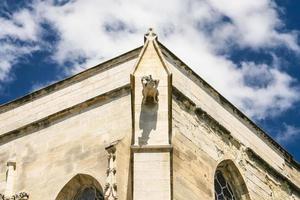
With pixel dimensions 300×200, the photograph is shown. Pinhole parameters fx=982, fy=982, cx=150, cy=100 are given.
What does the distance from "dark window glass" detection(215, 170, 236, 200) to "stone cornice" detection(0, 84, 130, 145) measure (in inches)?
91.0

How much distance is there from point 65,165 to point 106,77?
1.78 metres

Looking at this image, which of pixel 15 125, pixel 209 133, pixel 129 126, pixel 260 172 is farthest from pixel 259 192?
pixel 15 125

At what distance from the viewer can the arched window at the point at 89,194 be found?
15.9 m

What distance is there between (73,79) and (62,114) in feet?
2.57

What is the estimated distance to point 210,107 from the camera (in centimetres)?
1758

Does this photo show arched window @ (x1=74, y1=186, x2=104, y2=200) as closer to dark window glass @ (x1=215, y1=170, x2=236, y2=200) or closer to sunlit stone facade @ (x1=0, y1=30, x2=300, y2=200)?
sunlit stone facade @ (x1=0, y1=30, x2=300, y2=200)

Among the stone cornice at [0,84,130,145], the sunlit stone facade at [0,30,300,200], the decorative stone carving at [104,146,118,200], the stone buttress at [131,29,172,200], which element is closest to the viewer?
the stone buttress at [131,29,172,200]

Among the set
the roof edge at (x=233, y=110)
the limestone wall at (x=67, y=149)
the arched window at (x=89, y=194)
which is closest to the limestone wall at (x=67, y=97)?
the limestone wall at (x=67, y=149)

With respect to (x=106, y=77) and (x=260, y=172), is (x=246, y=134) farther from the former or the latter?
(x=106, y=77)

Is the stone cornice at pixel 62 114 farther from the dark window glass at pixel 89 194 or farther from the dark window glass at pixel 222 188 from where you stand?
the dark window glass at pixel 222 188

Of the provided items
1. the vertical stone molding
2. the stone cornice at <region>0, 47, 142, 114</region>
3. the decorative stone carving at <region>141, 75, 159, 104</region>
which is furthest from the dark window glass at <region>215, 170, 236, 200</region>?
the vertical stone molding

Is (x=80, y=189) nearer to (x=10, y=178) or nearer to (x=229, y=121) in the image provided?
(x=10, y=178)

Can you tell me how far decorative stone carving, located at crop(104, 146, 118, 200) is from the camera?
14523mm

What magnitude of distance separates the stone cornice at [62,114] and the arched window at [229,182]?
2250 millimetres
